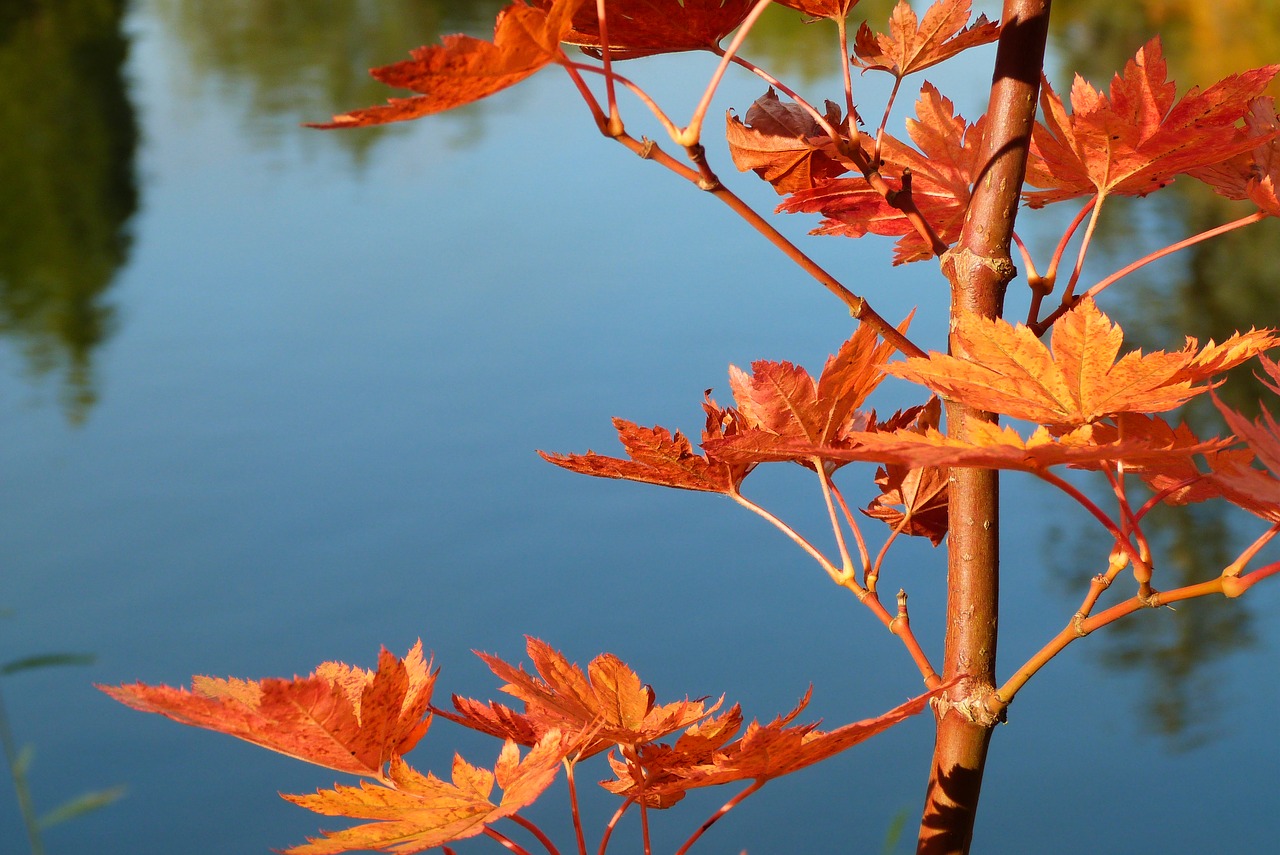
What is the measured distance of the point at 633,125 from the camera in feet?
11.3

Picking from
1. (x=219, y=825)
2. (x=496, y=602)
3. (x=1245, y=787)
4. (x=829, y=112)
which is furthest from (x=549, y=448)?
(x=829, y=112)

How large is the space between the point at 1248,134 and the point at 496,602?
154 centimetres

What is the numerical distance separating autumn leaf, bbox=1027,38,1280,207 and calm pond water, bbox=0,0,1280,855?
1107 mm

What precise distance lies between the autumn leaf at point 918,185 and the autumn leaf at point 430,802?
19 cm

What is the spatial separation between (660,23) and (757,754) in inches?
7.5

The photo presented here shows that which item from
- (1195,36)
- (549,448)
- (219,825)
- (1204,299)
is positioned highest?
(1195,36)

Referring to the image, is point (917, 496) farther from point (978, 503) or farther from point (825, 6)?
point (825, 6)

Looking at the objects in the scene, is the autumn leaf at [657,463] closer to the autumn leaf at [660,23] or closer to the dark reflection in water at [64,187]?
the autumn leaf at [660,23]

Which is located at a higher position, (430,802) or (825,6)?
(825,6)

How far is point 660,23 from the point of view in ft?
1.06

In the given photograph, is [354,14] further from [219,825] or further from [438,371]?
[219,825]

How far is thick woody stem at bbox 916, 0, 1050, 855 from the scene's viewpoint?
0.33m

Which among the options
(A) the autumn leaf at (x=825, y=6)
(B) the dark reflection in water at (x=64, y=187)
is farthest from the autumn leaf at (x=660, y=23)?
(B) the dark reflection in water at (x=64, y=187)

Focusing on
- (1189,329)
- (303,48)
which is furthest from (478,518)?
(303,48)
